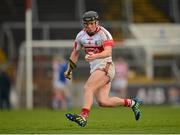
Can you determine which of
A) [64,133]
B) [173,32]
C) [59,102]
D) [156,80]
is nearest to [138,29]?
[173,32]

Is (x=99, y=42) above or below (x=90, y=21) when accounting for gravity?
below

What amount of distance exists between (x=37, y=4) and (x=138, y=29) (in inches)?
228

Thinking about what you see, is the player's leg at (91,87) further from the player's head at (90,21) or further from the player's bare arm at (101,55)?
the player's head at (90,21)

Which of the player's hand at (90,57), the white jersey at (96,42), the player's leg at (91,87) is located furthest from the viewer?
the white jersey at (96,42)

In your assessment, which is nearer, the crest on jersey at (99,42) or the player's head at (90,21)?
the player's head at (90,21)

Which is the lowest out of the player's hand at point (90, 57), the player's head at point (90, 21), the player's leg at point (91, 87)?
the player's leg at point (91, 87)

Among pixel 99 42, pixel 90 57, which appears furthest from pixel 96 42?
pixel 90 57

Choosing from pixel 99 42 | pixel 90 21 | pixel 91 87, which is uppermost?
pixel 90 21

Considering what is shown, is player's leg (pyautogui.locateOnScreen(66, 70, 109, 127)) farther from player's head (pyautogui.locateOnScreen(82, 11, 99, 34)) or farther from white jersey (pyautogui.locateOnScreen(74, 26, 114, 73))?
player's head (pyautogui.locateOnScreen(82, 11, 99, 34))

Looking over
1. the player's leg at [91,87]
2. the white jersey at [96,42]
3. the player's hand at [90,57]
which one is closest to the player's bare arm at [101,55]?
the player's hand at [90,57]

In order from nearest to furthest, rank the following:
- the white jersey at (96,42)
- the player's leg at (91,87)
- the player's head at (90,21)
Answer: the player's leg at (91,87) → the player's head at (90,21) → the white jersey at (96,42)

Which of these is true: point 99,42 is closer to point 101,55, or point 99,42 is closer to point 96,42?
point 96,42

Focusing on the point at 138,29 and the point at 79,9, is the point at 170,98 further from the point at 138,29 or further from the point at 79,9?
the point at 79,9

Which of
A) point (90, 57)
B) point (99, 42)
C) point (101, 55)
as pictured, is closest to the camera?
point (90, 57)
